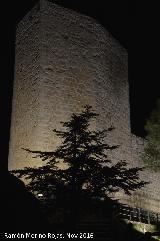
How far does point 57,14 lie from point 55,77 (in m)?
2.52

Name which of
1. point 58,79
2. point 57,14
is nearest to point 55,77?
point 58,79

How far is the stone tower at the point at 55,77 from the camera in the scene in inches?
617

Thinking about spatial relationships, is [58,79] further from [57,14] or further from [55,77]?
[57,14]

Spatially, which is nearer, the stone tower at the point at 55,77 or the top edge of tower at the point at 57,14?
the stone tower at the point at 55,77

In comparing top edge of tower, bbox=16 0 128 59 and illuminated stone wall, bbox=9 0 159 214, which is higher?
top edge of tower, bbox=16 0 128 59

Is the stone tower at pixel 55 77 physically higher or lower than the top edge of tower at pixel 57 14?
lower

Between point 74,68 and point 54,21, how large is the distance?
192 cm

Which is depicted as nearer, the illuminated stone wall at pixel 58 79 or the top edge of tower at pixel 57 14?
the illuminated stone wall at pixel 58 79

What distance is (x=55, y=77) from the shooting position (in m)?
16.0

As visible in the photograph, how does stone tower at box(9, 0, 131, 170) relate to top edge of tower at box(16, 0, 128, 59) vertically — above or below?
below

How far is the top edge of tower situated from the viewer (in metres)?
16.6

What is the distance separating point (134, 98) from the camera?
26.9 meters

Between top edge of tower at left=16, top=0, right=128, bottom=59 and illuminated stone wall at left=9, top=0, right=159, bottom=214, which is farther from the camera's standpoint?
top edge of tower at left=16, top=0, right=128, bottom=59

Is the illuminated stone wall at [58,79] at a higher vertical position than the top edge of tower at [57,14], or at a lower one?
lower
